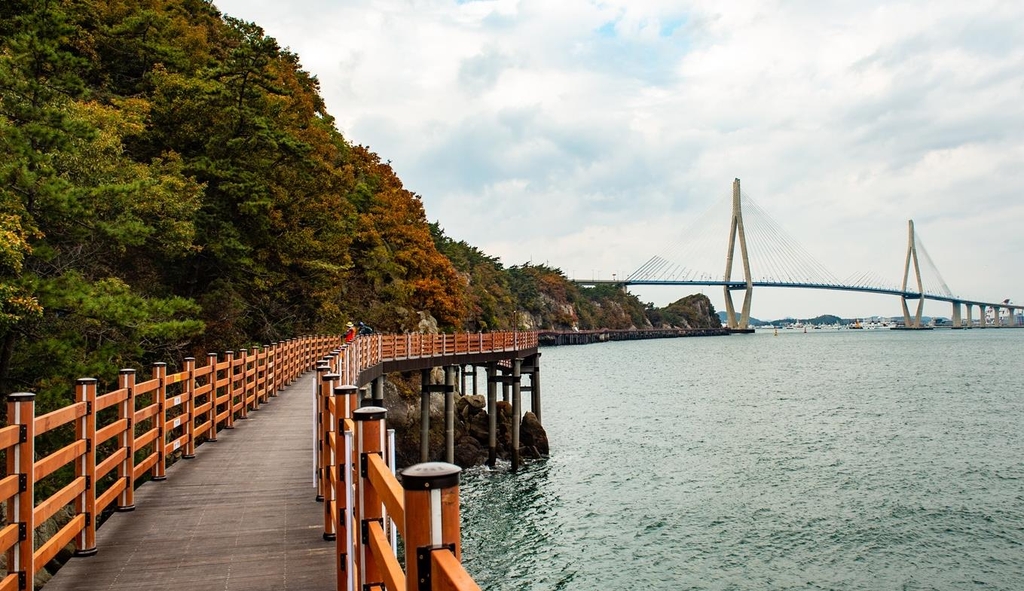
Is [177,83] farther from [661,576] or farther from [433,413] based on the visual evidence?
[661,576]

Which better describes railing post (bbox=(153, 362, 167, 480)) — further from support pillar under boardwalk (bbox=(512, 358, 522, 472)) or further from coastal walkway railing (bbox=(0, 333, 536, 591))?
support pillar under boardwalk (bbox=(512, 358, 522, 472))

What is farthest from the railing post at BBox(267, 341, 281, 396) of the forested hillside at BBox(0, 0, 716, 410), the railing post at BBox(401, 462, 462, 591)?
the railing post at BBox(401, 462, 462, 591)

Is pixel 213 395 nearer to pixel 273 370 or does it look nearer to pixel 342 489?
pixel 273 370

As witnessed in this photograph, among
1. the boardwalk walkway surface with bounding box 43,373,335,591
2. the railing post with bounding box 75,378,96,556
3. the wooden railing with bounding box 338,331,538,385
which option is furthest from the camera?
the wooden railing with bounding box 338,331,538,385

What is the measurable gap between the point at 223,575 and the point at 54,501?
134 centimetres

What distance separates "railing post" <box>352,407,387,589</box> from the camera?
134 inches

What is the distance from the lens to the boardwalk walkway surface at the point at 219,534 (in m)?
5.62

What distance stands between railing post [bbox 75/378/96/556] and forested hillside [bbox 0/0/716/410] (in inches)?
273

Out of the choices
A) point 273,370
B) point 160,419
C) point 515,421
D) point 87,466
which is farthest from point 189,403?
point 515,421

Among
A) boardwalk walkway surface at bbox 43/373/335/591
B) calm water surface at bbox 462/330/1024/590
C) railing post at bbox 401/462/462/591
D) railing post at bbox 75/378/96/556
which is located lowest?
calm water surface at bbox 462/330/1024/590

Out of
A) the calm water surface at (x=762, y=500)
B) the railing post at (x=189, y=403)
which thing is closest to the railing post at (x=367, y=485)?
the railing post at (x=189, y=403)

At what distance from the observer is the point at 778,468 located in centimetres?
2614

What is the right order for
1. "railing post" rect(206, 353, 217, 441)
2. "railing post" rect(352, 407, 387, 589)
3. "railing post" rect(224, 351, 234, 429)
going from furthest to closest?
"railing post" rect(224, 351, 234, 429), "railing post" rect(206, 353, 217, 441), "railing post" rect(352, 407, 387, 589)

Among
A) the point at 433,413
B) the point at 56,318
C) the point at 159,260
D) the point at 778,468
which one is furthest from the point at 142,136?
the point at 778,468
